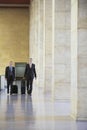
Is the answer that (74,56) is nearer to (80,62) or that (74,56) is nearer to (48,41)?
(80,62)

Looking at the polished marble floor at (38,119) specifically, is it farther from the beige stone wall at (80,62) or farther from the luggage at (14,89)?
the luggage at (14,89)

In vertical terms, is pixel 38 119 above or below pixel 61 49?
below

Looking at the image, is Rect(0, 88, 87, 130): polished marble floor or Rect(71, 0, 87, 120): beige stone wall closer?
Rect(0, 88, 87, 130): polished marble floor

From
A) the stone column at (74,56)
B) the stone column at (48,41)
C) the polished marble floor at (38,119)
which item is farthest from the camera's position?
the stone column at (48,41)

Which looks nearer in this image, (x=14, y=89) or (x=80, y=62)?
(x=80, y=62)

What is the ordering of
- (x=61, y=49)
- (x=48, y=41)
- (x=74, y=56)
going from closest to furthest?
1. (x=74, y=56)
2. (x=61, y=49)
3. (x=48, y=41)

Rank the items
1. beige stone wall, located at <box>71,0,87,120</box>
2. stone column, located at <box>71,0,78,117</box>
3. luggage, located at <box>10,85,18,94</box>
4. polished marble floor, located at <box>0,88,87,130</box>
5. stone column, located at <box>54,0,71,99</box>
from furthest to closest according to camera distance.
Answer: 1. luggage, located at <box>10,85,18,94</box>
2. stone column, located at <box>54,0,71,99</box>
3. stone column, located at <box>71,0,78,117</box>
4. beige stone wall, located at <box>71,0,87,120</box>
5. polished marble floor, located at <box>0,88,87,130</box>

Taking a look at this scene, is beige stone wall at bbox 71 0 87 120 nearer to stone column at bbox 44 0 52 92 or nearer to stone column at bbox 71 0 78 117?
stone column at bbox 71 0 78 117

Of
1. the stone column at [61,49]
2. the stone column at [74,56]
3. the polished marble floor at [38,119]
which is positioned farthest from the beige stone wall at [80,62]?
the stone column at [61,49]

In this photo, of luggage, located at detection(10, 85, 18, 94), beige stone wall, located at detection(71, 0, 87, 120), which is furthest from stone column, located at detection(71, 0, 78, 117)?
luggage, located at detection(10, 85, 18, 94)

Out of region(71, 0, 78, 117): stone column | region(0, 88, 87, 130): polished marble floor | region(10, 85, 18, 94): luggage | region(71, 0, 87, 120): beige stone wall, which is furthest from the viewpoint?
region(10, 85, 18, 94): luggage

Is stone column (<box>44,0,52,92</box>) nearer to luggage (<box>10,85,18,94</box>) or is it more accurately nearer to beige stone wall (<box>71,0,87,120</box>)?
luggage (<box>10,85,18,94</box>)

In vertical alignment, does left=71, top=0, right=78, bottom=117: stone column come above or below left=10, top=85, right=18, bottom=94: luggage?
above

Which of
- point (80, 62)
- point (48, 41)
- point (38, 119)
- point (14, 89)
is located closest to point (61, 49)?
point (48, 41)
